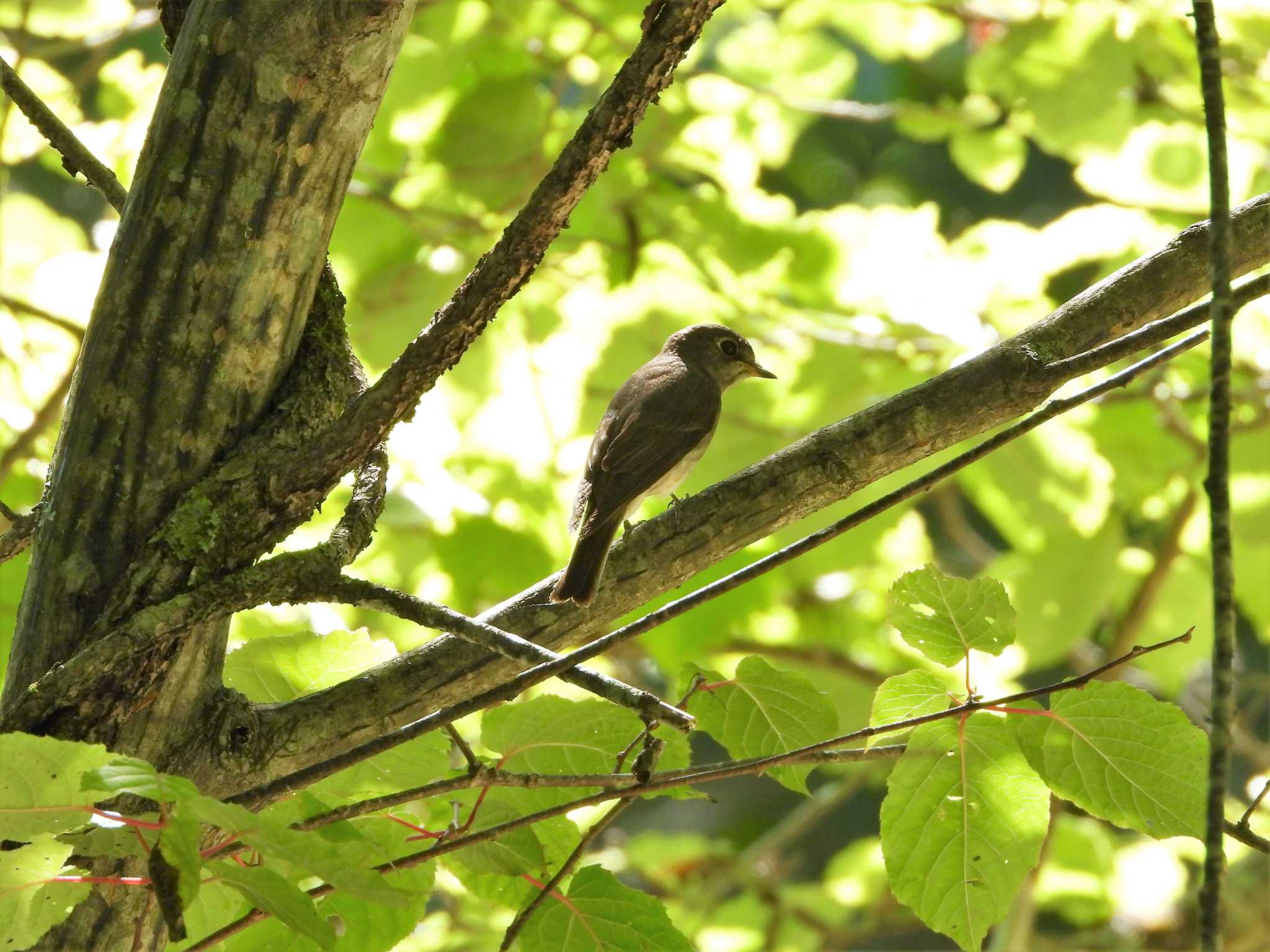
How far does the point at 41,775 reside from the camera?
1219 millimetres

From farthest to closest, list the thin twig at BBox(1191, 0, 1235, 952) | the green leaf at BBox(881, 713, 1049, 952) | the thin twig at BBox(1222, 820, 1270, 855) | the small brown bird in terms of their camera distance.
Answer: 1. the small brown bird
2. the green leaf at BBox(881, 713, 1049, 952)
3. the thin twig at BBox(1222, 820, 1270, 855)
4. the thin twig at BBox(1191, 0, 1235, 952)

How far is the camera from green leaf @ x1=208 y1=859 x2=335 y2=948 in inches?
46.3

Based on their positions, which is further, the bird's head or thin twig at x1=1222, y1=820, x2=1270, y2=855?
the bird's head

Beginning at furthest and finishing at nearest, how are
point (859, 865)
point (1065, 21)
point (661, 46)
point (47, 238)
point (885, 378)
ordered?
point (859, 865), point (47, 238), point (1065, 21), point (885, 378), point (661, 46)

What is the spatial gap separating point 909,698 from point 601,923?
0.51 meters

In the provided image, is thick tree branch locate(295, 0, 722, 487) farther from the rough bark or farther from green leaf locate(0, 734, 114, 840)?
green leaf locate(0, 734, 114, 840)

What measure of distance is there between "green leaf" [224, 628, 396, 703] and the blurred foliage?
5.35 feet

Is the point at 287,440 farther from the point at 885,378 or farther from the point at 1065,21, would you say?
the point at 1065,21

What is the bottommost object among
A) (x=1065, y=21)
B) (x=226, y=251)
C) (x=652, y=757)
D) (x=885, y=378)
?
(x=652, y=757)

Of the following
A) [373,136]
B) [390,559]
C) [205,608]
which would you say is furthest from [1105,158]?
[205,608]

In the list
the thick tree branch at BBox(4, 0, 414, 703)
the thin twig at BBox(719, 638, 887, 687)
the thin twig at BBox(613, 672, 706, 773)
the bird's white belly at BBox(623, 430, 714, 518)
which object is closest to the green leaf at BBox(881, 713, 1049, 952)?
the thin twig at BBox(613, 672, 706, 773)

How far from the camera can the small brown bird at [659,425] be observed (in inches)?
143

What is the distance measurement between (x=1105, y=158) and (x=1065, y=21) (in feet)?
1.70

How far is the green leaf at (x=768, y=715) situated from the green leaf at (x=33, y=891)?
81 centimetres
